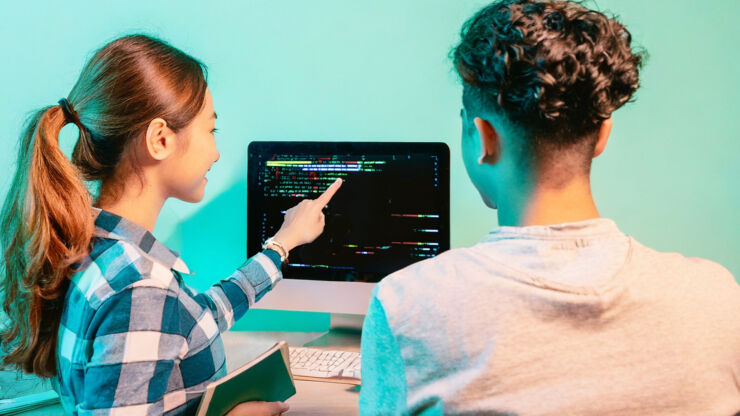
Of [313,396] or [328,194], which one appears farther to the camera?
[328,194]

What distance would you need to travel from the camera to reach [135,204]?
1051mm

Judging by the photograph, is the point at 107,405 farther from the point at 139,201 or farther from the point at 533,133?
the point at 533,133

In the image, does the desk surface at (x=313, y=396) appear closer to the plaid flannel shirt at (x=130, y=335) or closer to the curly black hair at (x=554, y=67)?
the plaid flannel shirt at (x=130, y=335)

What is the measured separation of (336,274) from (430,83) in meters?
0.54

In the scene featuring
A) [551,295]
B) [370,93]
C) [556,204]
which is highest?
[370,93]

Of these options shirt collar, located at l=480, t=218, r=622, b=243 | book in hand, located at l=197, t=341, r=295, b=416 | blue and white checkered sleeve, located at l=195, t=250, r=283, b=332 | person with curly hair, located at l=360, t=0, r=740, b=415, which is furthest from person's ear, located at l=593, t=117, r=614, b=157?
blue and white checkered sleeve, located at l=195, t=250, r=283, b=332

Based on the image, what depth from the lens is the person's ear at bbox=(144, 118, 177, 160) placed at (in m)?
1.03

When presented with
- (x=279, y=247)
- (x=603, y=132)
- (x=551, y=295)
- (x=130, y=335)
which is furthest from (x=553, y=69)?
(x=279, y=247)

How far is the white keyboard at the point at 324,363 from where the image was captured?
1246 mm

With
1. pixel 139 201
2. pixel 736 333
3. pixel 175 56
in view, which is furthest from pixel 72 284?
pixel 736 333

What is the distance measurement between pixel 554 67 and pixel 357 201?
797mm

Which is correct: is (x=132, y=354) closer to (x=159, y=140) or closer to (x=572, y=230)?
(x=159, y=140)

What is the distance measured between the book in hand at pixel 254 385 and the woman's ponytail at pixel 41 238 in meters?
0.29

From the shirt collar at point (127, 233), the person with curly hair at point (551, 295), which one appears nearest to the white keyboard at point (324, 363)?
the shirt collar at point (127, 233)
